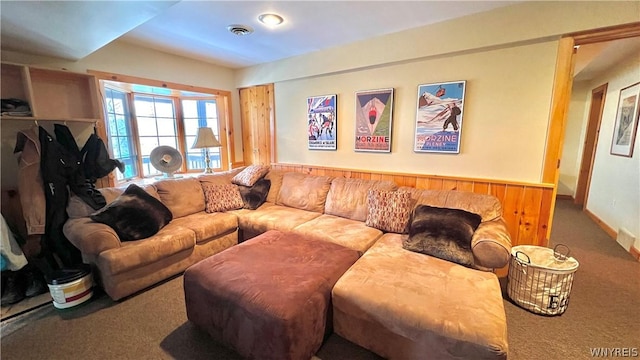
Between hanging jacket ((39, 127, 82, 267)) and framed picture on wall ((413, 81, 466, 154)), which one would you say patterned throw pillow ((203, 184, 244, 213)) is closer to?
hanging jacket ((39, 127, 82, 267))

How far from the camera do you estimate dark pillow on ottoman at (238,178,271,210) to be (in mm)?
3131

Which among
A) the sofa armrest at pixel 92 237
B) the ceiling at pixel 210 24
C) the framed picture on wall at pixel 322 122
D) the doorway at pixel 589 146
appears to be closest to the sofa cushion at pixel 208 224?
the sofa armrest at pixel 92 237

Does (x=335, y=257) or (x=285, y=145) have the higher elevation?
(x=285, y=145)

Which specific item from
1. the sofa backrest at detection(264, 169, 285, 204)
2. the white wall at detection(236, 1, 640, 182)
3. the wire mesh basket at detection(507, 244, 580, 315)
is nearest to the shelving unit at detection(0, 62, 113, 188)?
the sofa backrest at detection(264, 169, 285, 204)

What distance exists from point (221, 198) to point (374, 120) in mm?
2020

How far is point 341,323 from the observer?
160cm

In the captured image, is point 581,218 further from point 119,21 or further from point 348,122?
point 119,21

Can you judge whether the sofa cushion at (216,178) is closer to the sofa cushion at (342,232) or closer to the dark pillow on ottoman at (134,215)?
the dark pillow on ottoman at (134,215)

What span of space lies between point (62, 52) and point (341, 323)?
132 inches

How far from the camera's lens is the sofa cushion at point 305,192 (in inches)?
119

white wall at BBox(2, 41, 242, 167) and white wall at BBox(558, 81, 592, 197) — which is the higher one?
white wall at BBox(2, 41, 242, 167)

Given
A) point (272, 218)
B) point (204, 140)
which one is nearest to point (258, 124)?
point (204, 140)

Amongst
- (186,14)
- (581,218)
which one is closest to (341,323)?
(186,14)

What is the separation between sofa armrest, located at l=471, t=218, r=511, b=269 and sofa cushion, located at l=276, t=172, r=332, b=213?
62.8 inches
